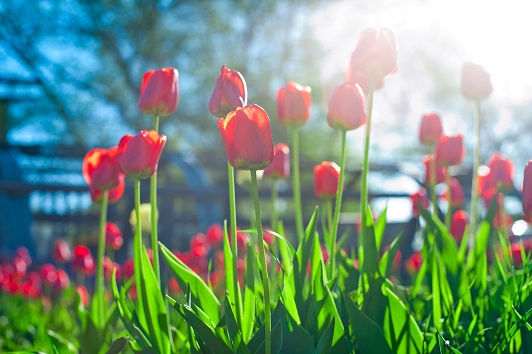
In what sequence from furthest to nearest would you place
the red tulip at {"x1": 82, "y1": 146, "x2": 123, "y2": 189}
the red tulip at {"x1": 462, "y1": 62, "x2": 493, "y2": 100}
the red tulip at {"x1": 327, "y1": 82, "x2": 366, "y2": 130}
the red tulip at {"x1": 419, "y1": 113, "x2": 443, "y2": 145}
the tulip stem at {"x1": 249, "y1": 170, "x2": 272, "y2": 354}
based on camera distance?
the red tulip at {"x1": 419, "y1": 113, "x2": 443, "y2": 145} < the red tulip at {"x1": 462, "y1": 62, "x2": 493, "y2": 100} < the red tulip at {"x1": 82, "y1": 146, "x2": 123, "y2": 189} < the red tulip at {"x1": 327, "y1": 82, "x2": 366, "y2": 130} < the tulip stem at {"x1": 249, "y1": 170, "x2": 272, "y2": 354}

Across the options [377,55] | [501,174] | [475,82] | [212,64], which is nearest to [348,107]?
[377,55]

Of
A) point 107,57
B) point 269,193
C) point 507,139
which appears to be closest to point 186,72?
point 107,57

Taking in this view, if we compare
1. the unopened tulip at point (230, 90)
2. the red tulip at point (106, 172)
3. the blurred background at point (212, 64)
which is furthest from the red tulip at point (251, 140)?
the blurred background at point (212, 64)

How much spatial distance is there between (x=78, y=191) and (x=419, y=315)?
3072 millimetres

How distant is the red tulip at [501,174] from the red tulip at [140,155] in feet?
3.40

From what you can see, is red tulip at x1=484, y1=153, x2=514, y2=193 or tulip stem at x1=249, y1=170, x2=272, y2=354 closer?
tulip stem at x1=249, y1=170, x2=272, y2=354

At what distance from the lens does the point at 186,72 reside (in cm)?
1517

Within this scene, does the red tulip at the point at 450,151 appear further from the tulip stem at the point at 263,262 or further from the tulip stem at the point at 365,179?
the tulip stem at the point at 263,262

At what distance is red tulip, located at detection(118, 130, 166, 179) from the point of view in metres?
1.15

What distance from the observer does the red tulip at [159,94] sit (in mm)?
1261

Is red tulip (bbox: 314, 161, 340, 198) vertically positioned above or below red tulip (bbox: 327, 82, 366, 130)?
below

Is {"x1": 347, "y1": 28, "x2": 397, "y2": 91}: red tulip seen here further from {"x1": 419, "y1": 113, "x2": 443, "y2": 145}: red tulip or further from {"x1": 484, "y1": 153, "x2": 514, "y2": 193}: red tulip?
{"x1": 484, "y1": 153, "x2": 514, "y2": 193}: red tulip

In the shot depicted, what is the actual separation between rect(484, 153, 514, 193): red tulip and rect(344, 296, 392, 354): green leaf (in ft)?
2.97

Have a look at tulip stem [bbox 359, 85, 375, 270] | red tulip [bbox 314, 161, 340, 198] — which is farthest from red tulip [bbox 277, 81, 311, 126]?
tulip stem [bbox 359, 85, 375, 270]
